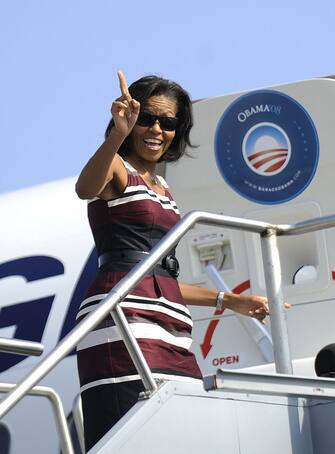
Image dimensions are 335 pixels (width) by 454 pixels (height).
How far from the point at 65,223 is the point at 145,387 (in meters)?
4.94

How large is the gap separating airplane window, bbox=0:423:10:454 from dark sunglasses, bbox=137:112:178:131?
4.09m

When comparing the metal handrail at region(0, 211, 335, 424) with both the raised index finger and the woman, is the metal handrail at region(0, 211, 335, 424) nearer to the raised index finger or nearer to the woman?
the woman

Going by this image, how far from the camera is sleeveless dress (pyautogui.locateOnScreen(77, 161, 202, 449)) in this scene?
156 inches

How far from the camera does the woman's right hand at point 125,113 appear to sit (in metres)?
3.86

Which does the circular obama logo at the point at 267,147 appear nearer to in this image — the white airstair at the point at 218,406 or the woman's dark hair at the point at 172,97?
the woman's dark hair at the point at 172,97

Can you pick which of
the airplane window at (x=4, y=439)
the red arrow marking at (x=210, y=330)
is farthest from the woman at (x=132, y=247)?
the airplane window at (x=4, y=439)

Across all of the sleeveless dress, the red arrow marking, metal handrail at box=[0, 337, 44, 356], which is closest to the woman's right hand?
the sleeveless dress

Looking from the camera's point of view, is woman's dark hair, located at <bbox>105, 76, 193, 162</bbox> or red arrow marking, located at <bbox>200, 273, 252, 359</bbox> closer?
woman's dark hair, located at <bbox>105, 76, 193, 162</bbox>

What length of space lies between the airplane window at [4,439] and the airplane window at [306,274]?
2234 millimetres

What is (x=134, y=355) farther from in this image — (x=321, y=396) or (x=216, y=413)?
(x=321, y=396)

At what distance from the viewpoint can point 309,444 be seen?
409cm

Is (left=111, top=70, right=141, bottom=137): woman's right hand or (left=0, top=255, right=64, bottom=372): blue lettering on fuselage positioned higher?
(left=111, top=70, right=141, bottom=137): woman's right hand

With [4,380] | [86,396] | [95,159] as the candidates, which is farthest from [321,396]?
[4,380]

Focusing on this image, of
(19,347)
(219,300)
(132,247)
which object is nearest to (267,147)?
(219,300)
